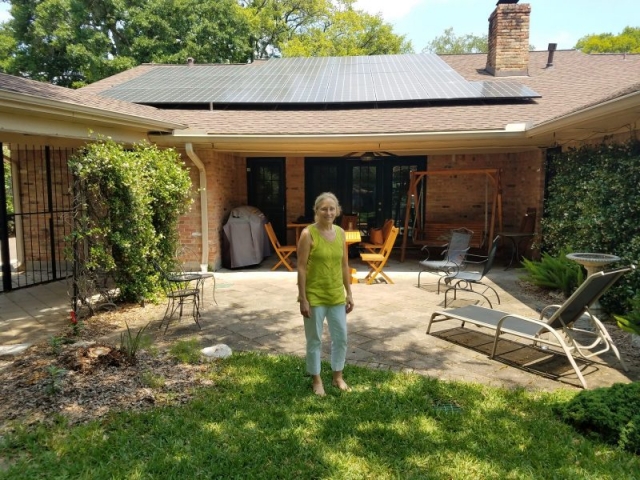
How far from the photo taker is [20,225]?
28.3ft

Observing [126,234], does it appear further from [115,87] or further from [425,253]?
[425,253]

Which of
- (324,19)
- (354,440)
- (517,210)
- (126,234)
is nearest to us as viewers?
(354,440)

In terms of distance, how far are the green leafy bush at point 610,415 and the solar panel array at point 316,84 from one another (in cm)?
733

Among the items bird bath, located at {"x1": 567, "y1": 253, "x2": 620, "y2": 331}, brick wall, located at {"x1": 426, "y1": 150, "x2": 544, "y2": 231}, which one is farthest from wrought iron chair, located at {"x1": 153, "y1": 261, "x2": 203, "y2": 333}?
brick wall, located at {"x1": 426, "y1": 150, "x2": 544, "y2": 231}

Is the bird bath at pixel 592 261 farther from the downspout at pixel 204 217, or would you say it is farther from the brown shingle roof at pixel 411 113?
the downspout at pixel 204 217

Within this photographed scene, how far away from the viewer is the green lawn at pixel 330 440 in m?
2.54

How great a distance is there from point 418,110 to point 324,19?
73.8 ft

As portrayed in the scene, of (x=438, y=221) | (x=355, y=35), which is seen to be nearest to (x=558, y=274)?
(x=438, y=221)

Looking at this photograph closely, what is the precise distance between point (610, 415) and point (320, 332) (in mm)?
2048

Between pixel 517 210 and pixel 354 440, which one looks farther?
pixel 517 210

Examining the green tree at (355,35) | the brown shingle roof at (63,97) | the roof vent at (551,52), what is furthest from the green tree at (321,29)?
the brown shingle roof at (63,97)

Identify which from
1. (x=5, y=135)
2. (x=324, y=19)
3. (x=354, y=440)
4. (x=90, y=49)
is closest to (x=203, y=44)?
(x=90, y=49)

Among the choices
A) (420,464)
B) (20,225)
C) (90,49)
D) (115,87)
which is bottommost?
(420,464)

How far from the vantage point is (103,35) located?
20031mm
